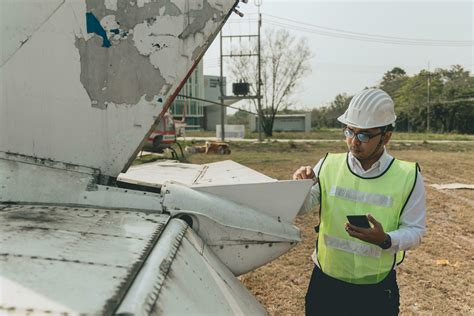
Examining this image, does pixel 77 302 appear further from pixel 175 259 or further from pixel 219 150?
pixel 219 150

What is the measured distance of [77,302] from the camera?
1.12m

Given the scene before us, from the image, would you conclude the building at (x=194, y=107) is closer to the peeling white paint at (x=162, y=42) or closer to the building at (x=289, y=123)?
the building at (x=289, y=123)

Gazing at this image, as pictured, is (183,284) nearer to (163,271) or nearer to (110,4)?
(163,271)

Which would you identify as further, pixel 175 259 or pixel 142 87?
pixel 142 87

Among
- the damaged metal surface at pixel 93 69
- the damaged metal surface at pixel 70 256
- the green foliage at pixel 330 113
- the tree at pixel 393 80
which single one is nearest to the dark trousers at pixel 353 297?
the damaged metal surface at pixel 70 256

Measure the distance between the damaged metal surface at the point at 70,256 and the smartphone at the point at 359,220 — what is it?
2.90 feet

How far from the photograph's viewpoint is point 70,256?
1.40m

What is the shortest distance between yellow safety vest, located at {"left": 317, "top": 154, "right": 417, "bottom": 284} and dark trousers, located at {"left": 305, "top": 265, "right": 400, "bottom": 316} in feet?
0.12

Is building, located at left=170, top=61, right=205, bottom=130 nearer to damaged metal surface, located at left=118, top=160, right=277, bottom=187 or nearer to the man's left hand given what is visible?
damaged metal surface, located at left=118, top=160, right=277, bottom=187

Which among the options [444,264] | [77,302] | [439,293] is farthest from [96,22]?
[444,264]

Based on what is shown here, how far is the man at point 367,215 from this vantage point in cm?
198

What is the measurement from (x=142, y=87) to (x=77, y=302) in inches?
53.1

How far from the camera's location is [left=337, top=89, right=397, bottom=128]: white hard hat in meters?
2.01

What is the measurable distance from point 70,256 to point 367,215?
1293 millimetres
